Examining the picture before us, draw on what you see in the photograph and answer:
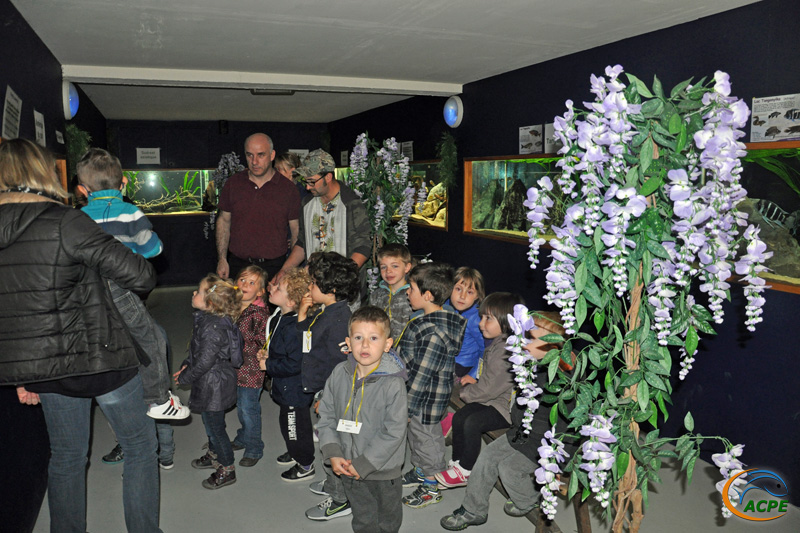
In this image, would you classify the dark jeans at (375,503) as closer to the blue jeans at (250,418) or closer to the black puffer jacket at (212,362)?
the black puffer jacket at (212,362)

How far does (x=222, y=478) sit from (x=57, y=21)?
2.96 meters

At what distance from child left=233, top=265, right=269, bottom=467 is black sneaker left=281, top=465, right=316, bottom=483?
0.97ft

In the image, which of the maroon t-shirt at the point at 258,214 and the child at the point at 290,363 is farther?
the maroon t-shirt at the point at 258,214

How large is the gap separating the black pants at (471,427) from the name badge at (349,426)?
79 centimetres

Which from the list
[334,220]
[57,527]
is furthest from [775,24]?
[57,527]

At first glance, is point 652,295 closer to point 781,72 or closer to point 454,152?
point 781,72

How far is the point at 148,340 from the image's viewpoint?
104 inches

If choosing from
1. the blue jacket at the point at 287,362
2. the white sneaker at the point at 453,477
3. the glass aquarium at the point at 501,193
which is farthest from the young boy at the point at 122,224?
the glass aquarium at the point at 501,193

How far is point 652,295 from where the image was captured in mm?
1472

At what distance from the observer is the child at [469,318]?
348 centimetres

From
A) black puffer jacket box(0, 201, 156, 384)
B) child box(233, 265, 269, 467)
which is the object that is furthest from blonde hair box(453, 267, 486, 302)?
black puffer jacket box(0, 201, 156, 384)

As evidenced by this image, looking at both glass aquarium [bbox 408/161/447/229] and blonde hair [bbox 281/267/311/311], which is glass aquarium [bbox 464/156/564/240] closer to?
glass aquarium [bbox 408/161/447/229]

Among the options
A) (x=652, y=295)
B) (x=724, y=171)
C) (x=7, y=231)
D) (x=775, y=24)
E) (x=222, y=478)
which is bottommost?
(x=222, y=478)

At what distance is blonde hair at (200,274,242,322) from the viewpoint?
9.95 feet
